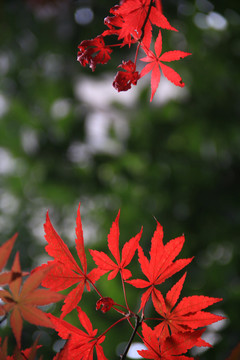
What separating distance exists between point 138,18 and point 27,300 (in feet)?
0.84

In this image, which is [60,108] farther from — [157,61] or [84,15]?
[157,61]

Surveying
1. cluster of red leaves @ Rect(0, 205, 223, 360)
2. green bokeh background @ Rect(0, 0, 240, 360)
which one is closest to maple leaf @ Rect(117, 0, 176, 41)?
cluster of red leaves @ Rect(0, 205, 223, 360)

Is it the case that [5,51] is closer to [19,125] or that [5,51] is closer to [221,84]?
[19,125]

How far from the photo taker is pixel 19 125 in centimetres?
206

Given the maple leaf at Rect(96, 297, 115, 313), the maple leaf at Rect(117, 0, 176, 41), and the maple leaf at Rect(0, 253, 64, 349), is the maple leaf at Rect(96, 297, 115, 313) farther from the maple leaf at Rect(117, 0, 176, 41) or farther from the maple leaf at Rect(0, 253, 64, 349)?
the maple leaf at Rect(117, 0, 176, 41)

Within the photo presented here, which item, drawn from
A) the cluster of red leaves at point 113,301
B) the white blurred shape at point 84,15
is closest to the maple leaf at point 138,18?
the cluster of red leaves at point 113,301

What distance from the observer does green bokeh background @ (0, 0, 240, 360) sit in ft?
5.11

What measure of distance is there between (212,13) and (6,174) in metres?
1.51

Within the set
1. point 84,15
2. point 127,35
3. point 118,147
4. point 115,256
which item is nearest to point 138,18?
point 127,35

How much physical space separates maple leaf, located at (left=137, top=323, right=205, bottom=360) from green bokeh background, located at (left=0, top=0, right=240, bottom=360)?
3.51 ft

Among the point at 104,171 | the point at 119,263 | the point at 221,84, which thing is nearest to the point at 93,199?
the point at 104,171

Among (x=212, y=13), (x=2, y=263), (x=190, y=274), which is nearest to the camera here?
(x=2, y=263)

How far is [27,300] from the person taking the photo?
0.87ft

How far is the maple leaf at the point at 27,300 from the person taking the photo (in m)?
0.25
